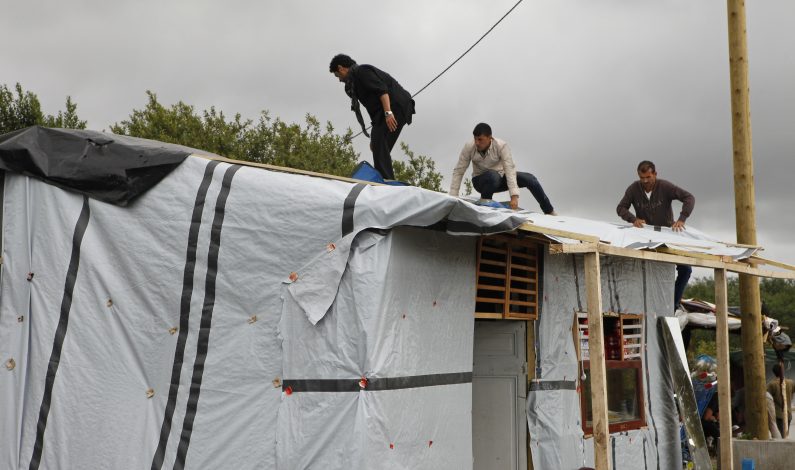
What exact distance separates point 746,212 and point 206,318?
292 inches

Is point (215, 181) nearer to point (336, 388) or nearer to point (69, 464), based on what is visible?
point (336, 388)

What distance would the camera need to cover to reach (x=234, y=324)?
6.93 m

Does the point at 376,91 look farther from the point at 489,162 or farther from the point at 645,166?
the point at 645,166

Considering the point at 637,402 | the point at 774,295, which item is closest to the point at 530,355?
the point at 637,402

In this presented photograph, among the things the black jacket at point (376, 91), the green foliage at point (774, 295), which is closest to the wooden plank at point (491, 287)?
the black jacket at point (376, 91)

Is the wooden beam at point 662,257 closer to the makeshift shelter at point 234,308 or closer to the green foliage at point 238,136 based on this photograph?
the makeshift shelter at point 234,308

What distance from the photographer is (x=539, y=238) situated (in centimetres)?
814

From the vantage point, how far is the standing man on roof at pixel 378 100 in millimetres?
9430

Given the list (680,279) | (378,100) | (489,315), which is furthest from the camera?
(680,279)

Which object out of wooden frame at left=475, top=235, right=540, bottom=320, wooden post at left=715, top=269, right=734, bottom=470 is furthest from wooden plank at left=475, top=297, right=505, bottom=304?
wooden post at left=715, top=269, right=734, bottom=470

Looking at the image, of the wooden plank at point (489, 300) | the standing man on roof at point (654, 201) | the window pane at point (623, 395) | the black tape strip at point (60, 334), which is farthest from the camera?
the standing man on roof at point (654, 201)

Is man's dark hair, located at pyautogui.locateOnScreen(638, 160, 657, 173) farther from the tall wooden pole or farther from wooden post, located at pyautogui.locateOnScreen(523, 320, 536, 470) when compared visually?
wooden post, located at pyautogui.locateOnScreen(523, 320, 536, 470)

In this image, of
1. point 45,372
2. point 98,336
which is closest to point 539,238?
point 98,336

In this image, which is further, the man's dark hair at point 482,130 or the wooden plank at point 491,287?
the man's dark hair at point 482,130
